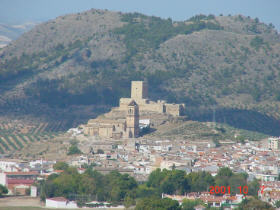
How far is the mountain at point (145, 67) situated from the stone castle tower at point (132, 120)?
75.0 ft

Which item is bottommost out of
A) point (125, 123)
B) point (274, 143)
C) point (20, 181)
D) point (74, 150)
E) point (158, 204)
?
point (158, 204)

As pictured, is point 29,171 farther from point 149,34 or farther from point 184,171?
point 149,34

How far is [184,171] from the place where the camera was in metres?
85.9

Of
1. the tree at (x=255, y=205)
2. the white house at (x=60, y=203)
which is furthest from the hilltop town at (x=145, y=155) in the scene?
the tree at (x=255, y=205)

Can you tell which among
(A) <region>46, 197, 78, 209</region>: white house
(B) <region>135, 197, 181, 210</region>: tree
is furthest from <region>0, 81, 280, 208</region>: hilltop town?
(B) <region>135, 197, 181, 210</region>: tree

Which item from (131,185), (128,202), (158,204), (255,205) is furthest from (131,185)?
(255,205)

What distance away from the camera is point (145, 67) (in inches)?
6220

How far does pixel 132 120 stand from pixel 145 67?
2041 inches

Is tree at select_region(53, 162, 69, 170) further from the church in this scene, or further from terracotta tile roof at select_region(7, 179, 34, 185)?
the church

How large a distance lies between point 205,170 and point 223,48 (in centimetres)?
7642

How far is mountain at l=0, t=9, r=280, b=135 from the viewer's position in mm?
140875

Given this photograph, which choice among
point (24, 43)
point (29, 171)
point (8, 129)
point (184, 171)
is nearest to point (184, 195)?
point (184, 171)

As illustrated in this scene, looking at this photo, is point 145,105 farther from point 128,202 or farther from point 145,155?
point 128,202
